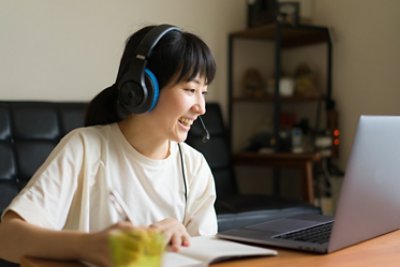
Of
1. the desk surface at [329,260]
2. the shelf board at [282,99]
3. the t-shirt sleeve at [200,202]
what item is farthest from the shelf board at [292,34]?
the desk surface at [329,260]

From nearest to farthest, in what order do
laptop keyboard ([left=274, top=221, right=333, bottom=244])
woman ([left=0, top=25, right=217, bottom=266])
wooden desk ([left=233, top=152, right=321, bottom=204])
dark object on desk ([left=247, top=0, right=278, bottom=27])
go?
1. laptop keyboard ([left=274, top=221, right=333, bottom=244])
2. woman ([left=0, top=25, right=217, bottom=266])
3. wooden desk ([left=233, top=152, right=321, bottom=204])
4. dark object on desk ([left=247, top=0, right=278, bottom=27])

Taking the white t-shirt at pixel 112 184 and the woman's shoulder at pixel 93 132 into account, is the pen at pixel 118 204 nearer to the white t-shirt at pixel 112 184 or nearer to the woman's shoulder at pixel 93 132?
the white t-shirt at pixel 112 184

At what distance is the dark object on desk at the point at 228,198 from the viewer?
241 centimetres

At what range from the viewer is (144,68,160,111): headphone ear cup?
119 centimetres

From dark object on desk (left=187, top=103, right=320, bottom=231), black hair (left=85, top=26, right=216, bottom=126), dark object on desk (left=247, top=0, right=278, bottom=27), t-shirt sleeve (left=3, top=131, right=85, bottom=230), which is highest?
dark object on desk (left=247, top=0, right=278, bottom=27)

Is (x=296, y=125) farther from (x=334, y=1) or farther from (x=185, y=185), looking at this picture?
(x=185, y=185)

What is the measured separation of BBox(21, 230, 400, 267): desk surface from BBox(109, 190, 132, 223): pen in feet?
1.10

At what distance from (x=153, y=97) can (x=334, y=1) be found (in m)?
2.38

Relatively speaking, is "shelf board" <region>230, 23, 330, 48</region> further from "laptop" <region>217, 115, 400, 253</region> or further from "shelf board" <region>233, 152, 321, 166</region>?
"laptop" <region>217, 115, 400, 253</region>

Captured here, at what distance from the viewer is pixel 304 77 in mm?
3312

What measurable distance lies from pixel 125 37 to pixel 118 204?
1861mm

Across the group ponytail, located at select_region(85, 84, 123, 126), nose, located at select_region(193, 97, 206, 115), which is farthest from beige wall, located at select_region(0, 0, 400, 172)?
nose, located at select_region(193, 97, 206, 115)

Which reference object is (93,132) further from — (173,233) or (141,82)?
(173,233)

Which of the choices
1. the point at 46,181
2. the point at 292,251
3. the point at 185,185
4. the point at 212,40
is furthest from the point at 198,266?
the point at 212,40
